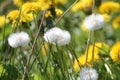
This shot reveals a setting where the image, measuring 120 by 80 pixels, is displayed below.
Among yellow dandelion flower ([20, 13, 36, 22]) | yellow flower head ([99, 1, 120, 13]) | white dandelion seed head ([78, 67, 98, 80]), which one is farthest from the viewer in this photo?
yellow flower head ([99, 1, 120, 13])

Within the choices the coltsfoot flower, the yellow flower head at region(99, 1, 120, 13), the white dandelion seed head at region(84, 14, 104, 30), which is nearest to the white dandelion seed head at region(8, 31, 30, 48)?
the coltsfoot flower

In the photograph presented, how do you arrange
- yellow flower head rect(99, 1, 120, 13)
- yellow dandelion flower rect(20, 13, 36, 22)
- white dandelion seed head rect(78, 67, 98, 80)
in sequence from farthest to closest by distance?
yellow flower head rect(99, 1, 120, 13) < yellow dandelion flower rect(20, 13, 36, 22) < white dandelion seed head rect(78, 67, 98, 80)

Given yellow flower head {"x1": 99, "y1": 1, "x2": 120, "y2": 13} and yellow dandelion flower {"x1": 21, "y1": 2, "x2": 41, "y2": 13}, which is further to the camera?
yellow flower head {"x1": 99, "y1": 1, "x2": 120, "y2": 13}

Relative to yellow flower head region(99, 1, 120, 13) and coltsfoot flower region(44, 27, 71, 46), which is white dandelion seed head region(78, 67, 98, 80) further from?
yellow flower head region(99, 1, 120, 13)

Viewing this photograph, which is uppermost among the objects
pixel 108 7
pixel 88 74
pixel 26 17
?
pixel 26 17

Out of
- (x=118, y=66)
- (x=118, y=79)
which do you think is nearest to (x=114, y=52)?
(x=118, y=66)

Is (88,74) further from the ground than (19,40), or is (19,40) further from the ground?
(19,40)

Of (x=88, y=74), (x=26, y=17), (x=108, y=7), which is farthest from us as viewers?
(x=108, y=7)

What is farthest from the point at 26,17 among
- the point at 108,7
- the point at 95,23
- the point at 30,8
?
the point at 108,7

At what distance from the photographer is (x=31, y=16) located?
206 centimetres

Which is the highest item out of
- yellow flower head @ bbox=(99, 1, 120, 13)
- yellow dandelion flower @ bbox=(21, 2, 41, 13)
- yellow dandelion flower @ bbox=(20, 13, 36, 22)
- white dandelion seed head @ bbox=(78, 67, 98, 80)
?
yellow dandelion flower @ bbox=(21, 2, 41, 13)

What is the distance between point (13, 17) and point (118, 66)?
0.52 m

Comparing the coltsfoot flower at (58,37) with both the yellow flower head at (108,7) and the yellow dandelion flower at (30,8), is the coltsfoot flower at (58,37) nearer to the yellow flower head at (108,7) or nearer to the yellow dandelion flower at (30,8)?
the yellow dandelion flower at (30,8)

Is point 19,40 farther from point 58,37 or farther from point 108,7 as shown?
point 108,7
